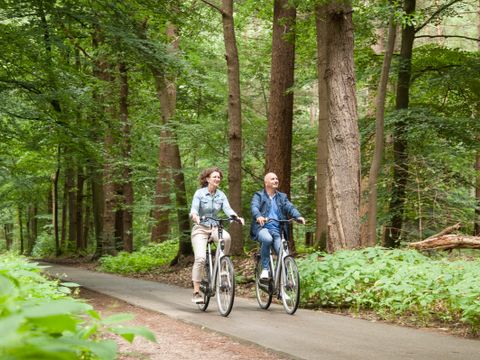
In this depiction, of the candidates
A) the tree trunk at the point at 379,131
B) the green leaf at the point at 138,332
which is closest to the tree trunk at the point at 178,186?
the tree trunk at the point at 379,131

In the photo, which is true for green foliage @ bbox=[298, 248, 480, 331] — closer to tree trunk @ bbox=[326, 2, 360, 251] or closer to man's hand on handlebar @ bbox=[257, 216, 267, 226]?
tree trunk @ bbox=[326, 2, 360, 251]

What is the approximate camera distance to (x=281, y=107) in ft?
47.3

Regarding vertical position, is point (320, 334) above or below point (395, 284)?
below

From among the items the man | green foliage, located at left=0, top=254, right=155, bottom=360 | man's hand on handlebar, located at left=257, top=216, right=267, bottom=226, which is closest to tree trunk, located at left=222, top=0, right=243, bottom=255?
the man

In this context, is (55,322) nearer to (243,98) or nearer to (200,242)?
(200,242)

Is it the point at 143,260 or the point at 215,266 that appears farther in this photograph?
the point at 143,260

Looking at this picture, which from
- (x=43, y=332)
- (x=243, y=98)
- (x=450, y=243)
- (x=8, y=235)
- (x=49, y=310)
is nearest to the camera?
(x=49, y=310)

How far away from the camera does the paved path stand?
5.86 m

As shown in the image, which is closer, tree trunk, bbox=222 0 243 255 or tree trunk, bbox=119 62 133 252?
tree trunk, bbox=222 0 243 255

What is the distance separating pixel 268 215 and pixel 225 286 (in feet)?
4.21

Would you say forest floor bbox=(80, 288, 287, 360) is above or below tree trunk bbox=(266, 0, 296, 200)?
below

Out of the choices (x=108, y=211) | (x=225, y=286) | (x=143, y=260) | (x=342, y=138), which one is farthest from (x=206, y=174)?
(x=108, y=211)

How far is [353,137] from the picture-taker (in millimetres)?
10977

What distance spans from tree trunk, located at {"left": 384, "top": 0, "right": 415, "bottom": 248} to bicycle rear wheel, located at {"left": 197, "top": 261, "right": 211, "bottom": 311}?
642 cm
